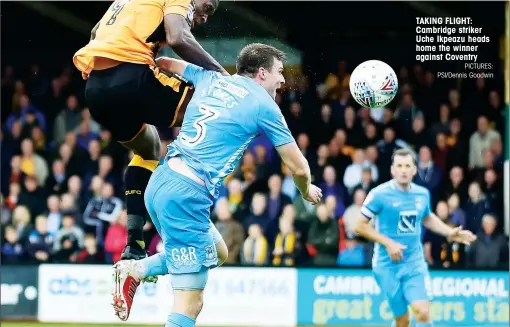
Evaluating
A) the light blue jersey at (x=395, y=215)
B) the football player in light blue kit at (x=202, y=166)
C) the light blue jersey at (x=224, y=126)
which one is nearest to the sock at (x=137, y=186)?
the football player in light blue kit at (x=202, y=166)

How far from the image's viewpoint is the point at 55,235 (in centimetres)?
1423

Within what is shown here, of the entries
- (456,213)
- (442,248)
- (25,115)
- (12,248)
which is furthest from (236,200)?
(25,115)

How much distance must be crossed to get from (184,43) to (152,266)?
1566 mm

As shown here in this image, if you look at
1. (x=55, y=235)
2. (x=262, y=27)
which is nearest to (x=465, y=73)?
(x=262, y=27)

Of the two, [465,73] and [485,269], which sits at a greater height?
[465,73]

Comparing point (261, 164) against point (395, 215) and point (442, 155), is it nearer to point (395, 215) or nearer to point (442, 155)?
point (442, 155)

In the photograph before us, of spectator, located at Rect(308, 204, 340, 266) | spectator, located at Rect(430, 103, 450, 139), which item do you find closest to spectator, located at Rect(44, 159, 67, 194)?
spectator, located at Rect(308, 204, 340, 266)

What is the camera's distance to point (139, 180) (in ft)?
25.1

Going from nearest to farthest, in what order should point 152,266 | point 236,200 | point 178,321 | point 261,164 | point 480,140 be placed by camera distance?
point 178,321 → point 152,266 → point 236,200 → point 261,164 → point 480,140

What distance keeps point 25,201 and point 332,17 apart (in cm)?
538

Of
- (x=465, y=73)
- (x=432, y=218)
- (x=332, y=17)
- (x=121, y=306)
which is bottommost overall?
(x=121, y=306)

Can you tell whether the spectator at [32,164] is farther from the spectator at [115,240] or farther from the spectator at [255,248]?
the spectator at [255,248]

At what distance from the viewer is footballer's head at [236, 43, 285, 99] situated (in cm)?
692

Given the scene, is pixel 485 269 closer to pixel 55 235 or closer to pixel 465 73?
pixel 465 73
